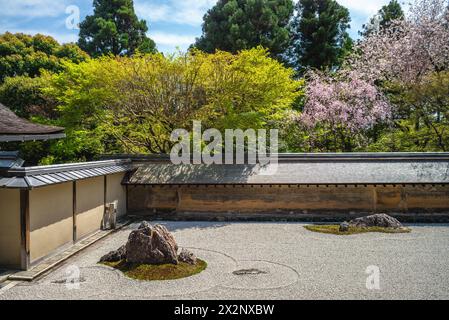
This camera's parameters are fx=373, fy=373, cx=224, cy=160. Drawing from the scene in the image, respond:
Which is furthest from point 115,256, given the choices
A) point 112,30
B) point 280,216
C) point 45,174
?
point 112,30

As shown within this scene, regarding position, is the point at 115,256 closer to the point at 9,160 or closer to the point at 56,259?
the point at 56,259

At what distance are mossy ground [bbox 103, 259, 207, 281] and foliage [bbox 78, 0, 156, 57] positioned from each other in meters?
30.8

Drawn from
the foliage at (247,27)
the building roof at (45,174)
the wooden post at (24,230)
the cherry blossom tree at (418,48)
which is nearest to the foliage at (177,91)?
the building roof at (45,174)

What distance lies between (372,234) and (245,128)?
6.56m

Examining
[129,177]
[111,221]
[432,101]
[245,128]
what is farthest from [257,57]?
[432,101]

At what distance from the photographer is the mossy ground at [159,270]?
8.53 meters

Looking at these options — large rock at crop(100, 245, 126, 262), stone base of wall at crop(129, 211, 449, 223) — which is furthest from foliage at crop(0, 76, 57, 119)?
large rock at crop(100, 245, 126, 262)

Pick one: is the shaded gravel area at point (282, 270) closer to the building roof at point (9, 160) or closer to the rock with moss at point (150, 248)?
the rock with moss at point (150, 248)

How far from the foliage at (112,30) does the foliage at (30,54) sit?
3.92 meters

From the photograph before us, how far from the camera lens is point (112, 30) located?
115 ft

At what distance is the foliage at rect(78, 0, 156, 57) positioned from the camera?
35.8 meters

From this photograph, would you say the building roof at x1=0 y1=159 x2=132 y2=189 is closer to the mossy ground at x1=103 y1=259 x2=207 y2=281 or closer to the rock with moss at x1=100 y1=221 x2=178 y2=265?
the rock with moss at x1=100 y1=221 x2=178 y2=265

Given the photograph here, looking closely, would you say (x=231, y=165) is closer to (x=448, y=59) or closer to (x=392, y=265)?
(x=392, y=265)

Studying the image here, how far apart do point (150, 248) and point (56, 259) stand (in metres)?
2.69
